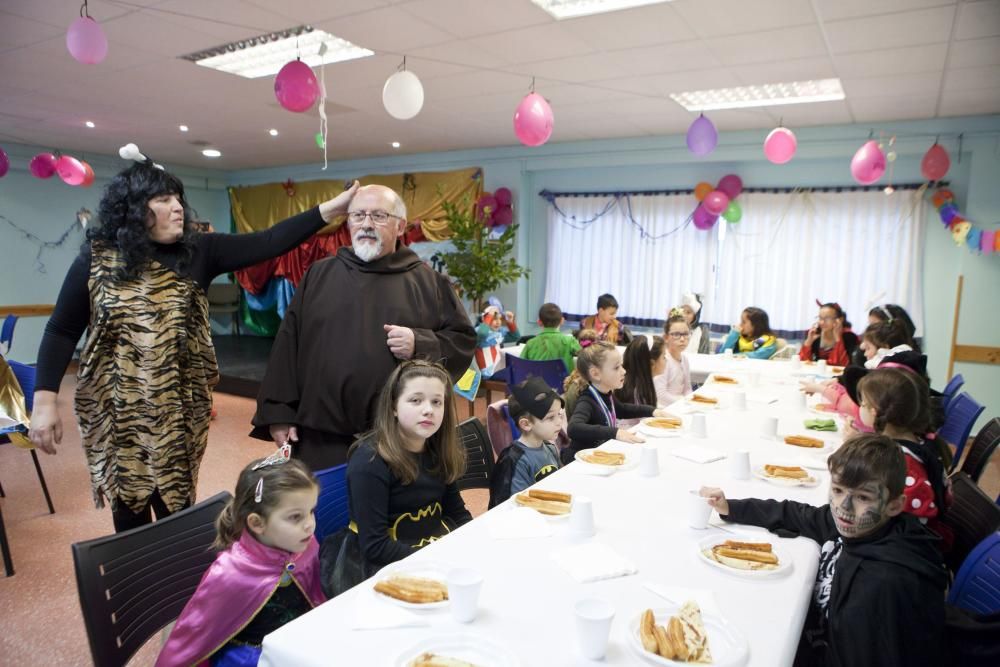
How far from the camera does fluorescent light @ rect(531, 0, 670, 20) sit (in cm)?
313

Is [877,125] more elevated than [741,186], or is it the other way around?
[877,125]

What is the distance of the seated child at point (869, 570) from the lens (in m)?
1.30

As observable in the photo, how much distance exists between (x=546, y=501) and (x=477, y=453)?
0.67 meters

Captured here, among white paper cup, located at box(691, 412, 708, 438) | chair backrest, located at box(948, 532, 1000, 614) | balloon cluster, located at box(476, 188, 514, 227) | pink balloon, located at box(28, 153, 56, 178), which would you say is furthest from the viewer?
balloon cluster, located at box(476, 188, 514, 227)

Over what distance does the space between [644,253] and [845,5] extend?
13.7ft

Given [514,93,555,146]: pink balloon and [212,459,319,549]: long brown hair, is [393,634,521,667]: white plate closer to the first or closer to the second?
[212,459,319,549]: long brown hair

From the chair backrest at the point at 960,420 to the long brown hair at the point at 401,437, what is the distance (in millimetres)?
2693

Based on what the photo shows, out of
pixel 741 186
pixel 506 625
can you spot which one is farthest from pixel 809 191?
pixel 506 625

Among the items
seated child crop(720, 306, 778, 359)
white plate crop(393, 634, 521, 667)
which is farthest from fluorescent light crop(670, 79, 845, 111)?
white plate crop(393, 634, 521, 667)

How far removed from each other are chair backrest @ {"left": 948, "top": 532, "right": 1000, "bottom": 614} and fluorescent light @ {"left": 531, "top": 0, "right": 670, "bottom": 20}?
276 centimetres

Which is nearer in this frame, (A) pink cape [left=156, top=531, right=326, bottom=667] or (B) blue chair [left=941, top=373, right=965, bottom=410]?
(A) pink cape [left=156, top=531, right=326, bottom=667]

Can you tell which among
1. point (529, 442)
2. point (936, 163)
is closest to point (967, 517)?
point (529, 442)

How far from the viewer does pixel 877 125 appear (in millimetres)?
5621

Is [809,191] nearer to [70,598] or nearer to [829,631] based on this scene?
[829,631]
